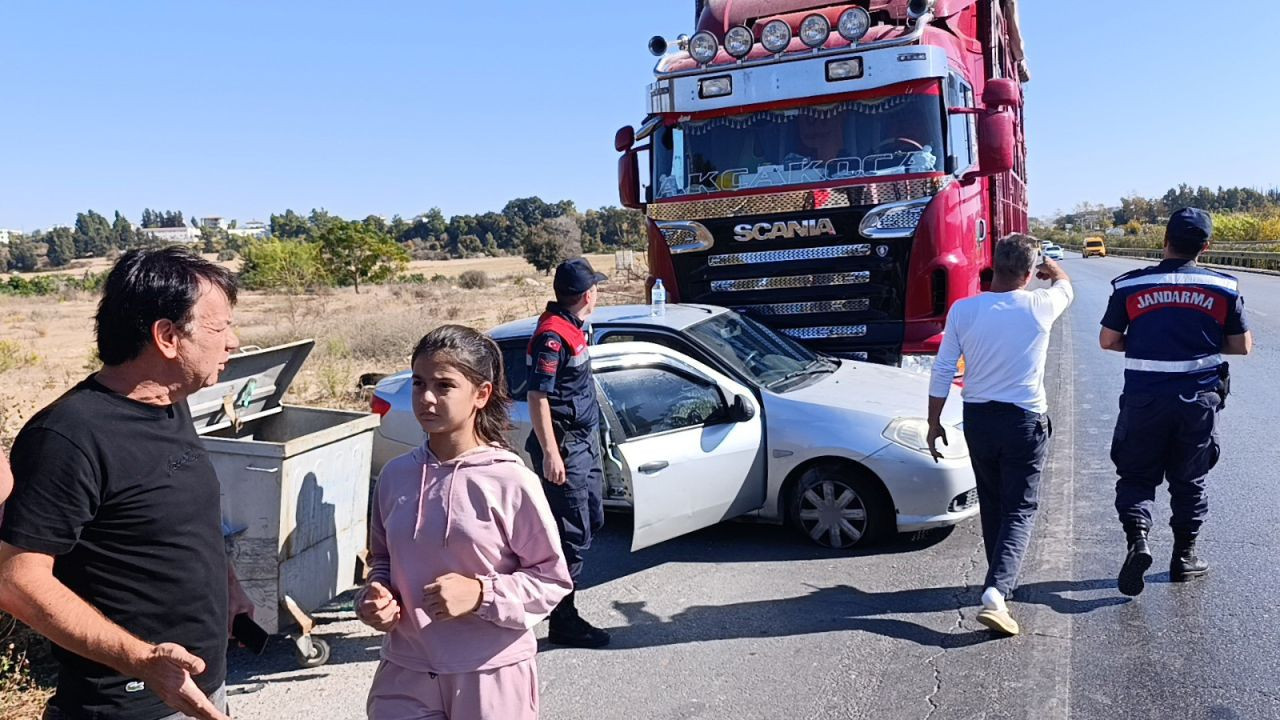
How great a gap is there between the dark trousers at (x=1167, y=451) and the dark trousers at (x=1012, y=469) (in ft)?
1.84

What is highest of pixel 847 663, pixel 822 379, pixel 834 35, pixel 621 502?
pixel 834 35

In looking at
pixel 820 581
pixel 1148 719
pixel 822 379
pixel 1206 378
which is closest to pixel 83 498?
pixel 1148 719

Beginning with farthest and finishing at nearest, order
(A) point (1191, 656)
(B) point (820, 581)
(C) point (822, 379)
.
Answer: (C) point (822, 379)
(B) point (820, 581)
(A) point (1191, 656)

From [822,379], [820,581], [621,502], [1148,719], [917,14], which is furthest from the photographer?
[917,14]

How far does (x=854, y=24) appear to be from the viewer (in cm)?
781

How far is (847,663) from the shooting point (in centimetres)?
427

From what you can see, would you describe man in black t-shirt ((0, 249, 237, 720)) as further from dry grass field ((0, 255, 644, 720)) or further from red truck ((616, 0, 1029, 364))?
red truck ((616, 0, 1029, 364))

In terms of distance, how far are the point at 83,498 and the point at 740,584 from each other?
390 centimetres

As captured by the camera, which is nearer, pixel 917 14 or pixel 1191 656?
pixel 1191 656

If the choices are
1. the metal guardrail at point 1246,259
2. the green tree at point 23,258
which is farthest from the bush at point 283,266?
the green tree at point 23,258

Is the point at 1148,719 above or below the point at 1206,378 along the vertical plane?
below

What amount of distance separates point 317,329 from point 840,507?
19.1 m

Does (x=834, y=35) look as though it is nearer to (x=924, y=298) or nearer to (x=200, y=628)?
(x=924, y=298)

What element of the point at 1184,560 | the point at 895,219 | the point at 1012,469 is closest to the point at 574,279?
the point at 1012,469
